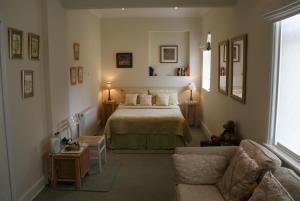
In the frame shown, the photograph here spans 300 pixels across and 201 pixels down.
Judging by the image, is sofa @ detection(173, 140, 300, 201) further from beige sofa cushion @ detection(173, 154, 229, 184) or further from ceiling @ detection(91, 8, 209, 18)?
ceiling @ detection(91, 8, 209, 18)

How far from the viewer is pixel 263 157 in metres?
2.21

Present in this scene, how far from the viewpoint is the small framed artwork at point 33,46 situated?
316 cm

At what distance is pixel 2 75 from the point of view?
2.65m

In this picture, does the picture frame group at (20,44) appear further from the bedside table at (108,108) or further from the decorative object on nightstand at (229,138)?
the bedside table at (108,108)

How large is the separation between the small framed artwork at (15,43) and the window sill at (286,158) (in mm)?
2694

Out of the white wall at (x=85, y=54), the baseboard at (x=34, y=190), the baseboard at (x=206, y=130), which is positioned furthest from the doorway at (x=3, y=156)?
the baseboard at (x=206, y=130)

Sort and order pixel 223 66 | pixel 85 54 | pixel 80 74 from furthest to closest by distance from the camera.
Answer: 1. pixel 85 54
2. pixel 80 74
3. pixel 223 66

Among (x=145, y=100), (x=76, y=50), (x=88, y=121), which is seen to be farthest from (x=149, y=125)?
(x=76, y=50)

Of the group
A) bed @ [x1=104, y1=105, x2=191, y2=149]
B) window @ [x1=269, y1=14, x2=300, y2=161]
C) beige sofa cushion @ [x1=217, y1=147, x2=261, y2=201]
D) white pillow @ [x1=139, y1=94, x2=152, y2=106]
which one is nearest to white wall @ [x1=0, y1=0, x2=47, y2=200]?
bed @ [x1=104, y1=105, x2=191, y2=149]

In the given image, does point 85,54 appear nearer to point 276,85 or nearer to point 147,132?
point 147,132

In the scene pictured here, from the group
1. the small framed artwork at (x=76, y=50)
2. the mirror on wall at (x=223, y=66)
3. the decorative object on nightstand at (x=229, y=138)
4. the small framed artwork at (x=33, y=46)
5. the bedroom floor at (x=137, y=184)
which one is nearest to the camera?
the small framed artwork at (x=33, y=46)

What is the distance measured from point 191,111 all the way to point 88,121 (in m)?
2.55

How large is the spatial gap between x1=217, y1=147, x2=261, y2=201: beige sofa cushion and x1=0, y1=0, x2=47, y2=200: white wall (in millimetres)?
2100

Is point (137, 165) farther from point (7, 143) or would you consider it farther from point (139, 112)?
point (7, 143)
